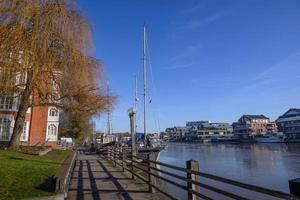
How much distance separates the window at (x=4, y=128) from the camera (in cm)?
3753

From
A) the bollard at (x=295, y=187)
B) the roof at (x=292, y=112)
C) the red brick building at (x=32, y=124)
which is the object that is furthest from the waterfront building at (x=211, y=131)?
the bollard at (x=295, y=187)

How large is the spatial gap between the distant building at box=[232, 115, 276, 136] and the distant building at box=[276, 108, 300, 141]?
2054 cm

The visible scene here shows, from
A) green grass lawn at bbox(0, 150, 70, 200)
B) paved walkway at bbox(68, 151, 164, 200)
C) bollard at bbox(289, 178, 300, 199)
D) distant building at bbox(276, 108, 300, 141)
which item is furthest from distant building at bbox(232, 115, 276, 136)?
bollard at bbox(289, 178, 300, 199)

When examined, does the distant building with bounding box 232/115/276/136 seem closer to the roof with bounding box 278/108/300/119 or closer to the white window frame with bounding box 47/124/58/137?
the roof with bounding box 278/108/300/119

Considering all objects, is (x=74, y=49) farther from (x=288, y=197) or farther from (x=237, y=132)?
(x=237, y=132)

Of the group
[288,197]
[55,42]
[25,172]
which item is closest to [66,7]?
[55,42]

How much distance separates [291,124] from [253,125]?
101ft

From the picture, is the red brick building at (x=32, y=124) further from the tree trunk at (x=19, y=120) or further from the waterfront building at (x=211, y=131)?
the waterfront building at (x=211, y=131)

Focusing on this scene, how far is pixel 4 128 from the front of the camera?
124ft

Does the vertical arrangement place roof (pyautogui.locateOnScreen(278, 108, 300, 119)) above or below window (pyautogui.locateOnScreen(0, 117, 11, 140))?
above

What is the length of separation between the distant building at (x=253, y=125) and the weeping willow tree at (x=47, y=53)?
140652 millimetres

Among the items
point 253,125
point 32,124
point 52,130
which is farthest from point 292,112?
point 32,124

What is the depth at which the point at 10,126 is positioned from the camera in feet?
124

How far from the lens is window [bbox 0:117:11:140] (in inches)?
1478
